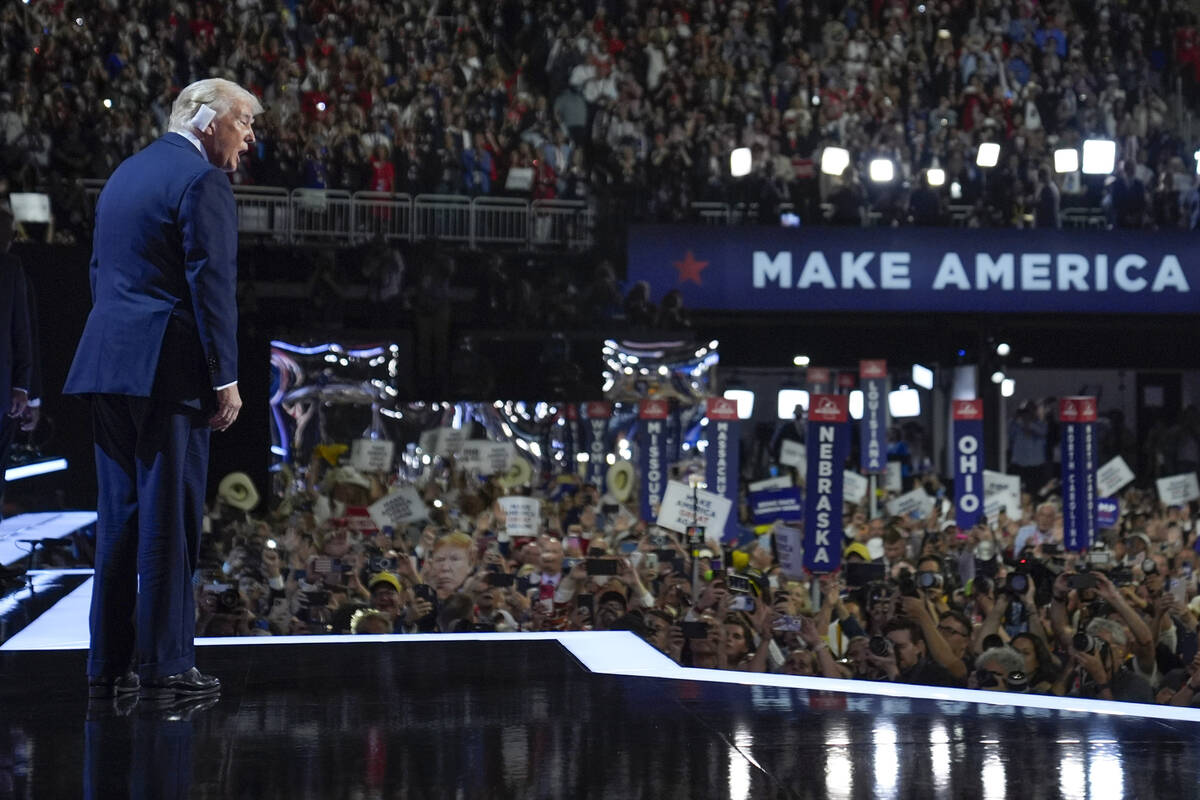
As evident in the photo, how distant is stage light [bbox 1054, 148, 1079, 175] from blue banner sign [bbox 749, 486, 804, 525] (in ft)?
28.4

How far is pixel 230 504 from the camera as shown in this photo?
42.6 ft

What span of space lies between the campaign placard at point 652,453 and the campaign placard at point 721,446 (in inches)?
79.9

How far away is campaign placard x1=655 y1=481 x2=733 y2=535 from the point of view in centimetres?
962

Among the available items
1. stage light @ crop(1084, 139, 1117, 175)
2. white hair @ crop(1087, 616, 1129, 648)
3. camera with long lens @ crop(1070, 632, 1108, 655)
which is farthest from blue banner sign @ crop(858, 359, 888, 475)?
camera with long lens @ crop(1070, 632, 1108, 655)

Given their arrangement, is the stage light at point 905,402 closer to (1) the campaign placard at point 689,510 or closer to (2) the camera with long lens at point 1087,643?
(1) the campaign placard at point 689,510

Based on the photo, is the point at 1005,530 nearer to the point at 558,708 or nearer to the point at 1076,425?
the point at 1076,425

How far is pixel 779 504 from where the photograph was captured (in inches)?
414

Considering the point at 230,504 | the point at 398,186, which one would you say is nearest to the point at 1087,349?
the point at 398,186

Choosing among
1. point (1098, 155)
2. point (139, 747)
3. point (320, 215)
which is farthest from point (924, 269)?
point (139, 747)

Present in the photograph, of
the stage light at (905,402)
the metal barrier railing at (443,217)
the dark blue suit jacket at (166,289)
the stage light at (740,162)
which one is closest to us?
the dark blue suit jacket at (166,289)

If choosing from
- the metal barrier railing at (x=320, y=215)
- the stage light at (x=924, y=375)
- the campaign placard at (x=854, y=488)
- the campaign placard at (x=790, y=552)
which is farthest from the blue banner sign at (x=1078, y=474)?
the stage light at (x=924, y=375)

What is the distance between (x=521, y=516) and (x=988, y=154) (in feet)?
30.2

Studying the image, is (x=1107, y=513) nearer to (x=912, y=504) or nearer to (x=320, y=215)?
(x=912, y=504)

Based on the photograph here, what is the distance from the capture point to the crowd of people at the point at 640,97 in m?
15.9
